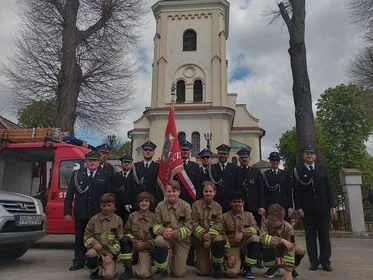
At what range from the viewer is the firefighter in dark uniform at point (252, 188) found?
6.56m

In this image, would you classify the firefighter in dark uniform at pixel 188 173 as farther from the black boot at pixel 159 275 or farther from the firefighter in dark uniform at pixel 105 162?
the black boot at pixel 159 275

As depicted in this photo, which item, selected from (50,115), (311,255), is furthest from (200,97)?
(311,255)

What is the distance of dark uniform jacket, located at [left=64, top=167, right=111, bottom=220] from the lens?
6430mm

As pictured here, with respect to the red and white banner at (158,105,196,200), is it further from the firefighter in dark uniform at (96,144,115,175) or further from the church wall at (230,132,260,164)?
the church wall at (230,132,260,164)

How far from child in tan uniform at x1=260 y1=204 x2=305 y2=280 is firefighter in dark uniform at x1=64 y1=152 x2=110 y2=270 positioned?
274cm

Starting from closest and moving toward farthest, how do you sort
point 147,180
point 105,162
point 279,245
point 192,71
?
1. point 279,245
2. point 147,180
3. point 105,162
4. point 192,71

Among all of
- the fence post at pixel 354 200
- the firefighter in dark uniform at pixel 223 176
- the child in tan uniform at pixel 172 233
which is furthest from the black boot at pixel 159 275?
the fence post at pixel 354 200

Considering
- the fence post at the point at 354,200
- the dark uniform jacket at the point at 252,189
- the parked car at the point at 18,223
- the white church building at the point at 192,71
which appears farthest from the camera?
the white church building at the point at 192,71

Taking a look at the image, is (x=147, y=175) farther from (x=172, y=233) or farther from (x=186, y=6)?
(x=186, y=6)

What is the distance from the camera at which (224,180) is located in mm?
6723

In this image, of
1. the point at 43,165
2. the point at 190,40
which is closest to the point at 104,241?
the point at 43,165

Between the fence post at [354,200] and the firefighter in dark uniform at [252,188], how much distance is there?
677cm

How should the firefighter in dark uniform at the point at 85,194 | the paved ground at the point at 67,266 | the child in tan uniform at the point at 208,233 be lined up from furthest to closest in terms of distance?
1. the firefighter in dark uniform at the point at 85,194
2. the paved ground at the point at 67,266
3. the child in tan uniform at the point at 208,233

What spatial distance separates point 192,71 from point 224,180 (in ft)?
93.1
